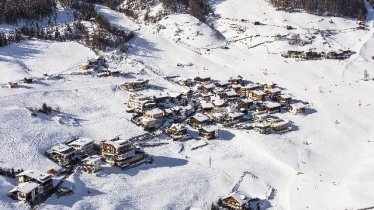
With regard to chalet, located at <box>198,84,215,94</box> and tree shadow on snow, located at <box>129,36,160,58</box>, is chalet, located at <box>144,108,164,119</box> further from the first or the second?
tree shadow on snow, located at <box>129,36,160,58</box>

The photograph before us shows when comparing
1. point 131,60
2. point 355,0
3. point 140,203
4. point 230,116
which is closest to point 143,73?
point 131,60

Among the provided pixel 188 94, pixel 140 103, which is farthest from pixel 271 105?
pixel 140 103

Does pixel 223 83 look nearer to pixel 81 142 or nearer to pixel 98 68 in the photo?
pixel 98 68

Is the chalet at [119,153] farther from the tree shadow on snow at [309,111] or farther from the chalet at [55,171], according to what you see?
the tree shadow on snow at [309,111]

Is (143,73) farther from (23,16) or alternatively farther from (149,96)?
(23,16)

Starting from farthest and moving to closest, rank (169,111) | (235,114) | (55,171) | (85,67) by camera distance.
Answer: (85,67), (169,111), (235,114), (55,171)

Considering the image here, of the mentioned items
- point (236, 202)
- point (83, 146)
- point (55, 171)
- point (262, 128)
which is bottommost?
point (236, 202)
